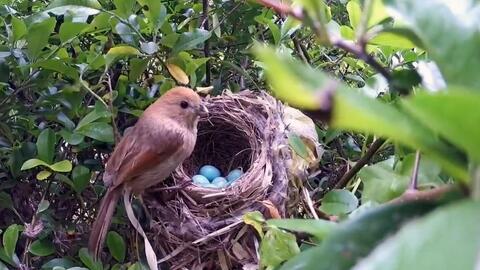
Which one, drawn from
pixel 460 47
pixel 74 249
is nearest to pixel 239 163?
pixel 74 249

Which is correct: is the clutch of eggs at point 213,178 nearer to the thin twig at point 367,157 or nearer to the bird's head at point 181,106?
the bird's head at point 181,106

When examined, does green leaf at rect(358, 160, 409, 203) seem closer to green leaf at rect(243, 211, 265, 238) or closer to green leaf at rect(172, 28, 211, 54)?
green leaf at rect(243, 211, 265, 238)

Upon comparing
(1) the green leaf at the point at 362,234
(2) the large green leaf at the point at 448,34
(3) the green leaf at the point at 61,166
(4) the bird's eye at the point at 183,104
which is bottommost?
(4) the bird's eye at the point at 183,104

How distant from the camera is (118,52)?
1.50 m

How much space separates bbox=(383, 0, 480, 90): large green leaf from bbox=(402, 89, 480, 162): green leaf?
0.05m

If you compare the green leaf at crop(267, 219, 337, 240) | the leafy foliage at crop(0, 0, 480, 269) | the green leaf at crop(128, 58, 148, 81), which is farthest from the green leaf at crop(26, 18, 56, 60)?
the green leaf at crop(267, 219, 337, 240)

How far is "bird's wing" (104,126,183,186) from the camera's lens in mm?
1696

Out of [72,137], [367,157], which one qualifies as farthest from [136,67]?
[367,157]

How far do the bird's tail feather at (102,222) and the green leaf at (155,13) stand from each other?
389 mm

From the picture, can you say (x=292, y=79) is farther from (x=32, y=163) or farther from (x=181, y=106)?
(x=181, y=106)

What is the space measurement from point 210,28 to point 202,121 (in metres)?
0.48

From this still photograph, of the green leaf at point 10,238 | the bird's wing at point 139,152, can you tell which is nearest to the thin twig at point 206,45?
the bird's wing at point 139,152

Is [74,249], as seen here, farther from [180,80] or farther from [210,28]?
[210,28]

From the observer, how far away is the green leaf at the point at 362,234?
0.34m
